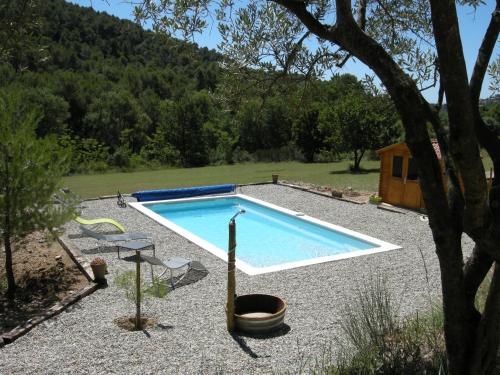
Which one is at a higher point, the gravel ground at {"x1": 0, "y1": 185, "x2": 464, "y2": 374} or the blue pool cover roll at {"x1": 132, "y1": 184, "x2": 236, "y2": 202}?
the blue pool cover roll at {"x1": 132, "y1": 184, "x2": 236, "y2": 202}

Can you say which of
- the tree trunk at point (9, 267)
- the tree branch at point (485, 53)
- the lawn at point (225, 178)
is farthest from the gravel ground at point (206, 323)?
the lawn at point (225, 178)

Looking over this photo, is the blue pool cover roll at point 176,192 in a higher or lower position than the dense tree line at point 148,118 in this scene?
lower

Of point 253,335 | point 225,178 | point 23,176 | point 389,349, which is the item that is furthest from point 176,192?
point 389,349

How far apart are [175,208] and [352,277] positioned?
8944 mm

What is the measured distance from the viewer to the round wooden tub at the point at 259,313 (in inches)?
231

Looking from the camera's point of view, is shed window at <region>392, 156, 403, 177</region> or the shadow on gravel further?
shed window at <region>392, 156, 403, 177</region>

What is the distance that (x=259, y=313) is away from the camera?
6.53 meters

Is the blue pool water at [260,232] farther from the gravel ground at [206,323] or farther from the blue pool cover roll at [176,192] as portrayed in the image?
the gravel ground at [206,323]

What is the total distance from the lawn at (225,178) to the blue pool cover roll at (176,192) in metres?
2.46

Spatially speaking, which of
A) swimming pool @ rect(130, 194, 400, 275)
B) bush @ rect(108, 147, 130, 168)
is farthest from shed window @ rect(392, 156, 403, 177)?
bush @ rect(108, 147, 130, 168)

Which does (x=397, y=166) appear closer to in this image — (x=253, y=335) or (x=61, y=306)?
(x=253, y=335)

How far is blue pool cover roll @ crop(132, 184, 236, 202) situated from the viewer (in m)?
16.0

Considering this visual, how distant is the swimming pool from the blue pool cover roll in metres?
0.48

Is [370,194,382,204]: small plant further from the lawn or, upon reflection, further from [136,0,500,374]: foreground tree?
[136,0,500,374]: foreground tree
